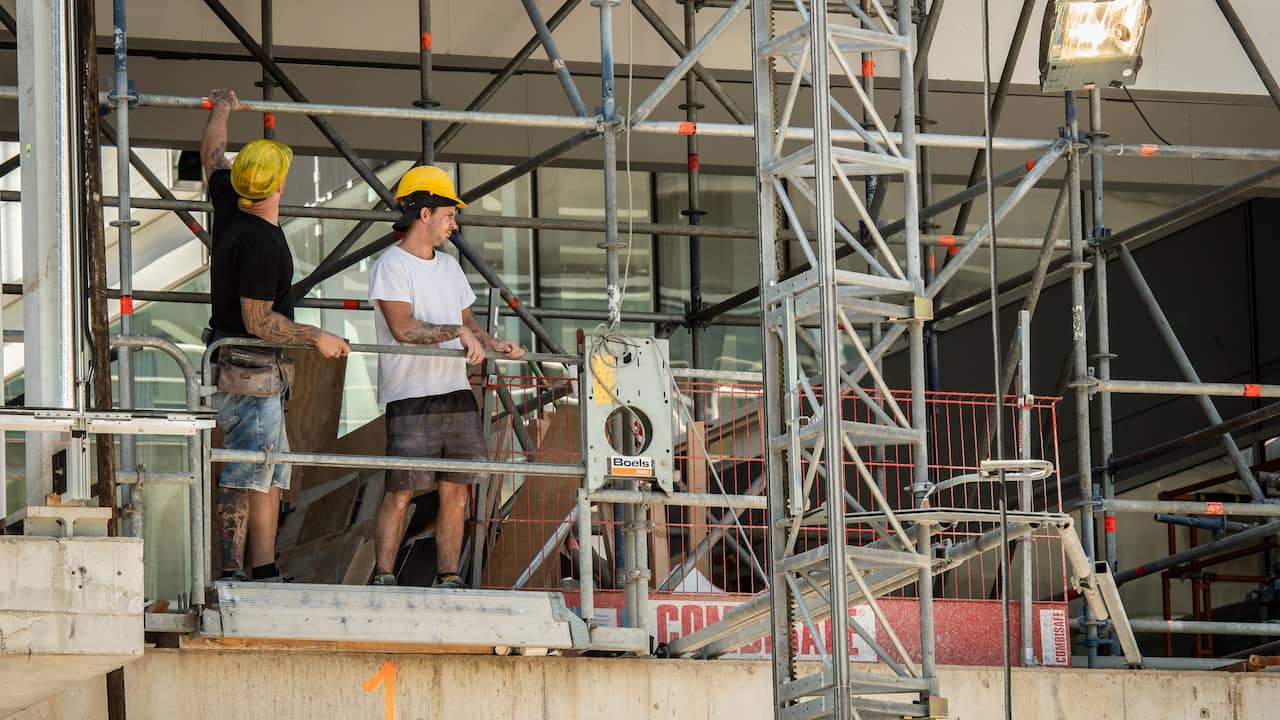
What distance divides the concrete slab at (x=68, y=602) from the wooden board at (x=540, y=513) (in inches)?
129

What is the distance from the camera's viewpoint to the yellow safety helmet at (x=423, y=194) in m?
9.70

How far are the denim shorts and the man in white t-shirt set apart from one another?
0.54 m

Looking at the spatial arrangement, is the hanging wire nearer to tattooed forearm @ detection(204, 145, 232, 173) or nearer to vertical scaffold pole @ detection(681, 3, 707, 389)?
vertical scaffold pole @ detection(681, 3, 707, 389)

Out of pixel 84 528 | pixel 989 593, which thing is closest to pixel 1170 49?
pixel 989 593

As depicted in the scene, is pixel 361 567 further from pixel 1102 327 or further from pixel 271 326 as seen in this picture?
pixel 1102 327

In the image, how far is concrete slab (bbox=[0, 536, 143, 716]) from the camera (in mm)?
7172

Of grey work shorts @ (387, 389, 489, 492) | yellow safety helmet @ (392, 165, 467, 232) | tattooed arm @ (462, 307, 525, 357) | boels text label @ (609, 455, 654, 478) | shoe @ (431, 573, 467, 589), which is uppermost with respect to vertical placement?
yellow safety helmet @ (392, 165, 467, 232)

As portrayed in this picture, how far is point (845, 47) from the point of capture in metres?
9.06

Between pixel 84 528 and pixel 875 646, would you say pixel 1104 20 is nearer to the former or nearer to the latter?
pixel 875 646

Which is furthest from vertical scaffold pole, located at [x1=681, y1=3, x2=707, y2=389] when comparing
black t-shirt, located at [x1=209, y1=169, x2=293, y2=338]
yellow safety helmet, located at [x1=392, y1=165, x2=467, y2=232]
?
black t-shirt, located at [x1=209, y1=169, x2=293, y2=338]

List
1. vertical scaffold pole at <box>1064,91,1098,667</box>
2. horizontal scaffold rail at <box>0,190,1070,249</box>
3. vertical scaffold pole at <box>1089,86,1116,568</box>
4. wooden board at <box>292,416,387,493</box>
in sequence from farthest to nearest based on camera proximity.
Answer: wooden board at <box>292,416,387,493</box> < horizontal scaffold rail at <box>0,190,1070,249</box> < vertical scaffold pole at <box>1089,86,1116,568</box> < vertical scaffold pole at <box>1064,91,1098,667</box>

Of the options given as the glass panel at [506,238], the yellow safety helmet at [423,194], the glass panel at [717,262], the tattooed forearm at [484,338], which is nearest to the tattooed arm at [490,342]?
the tattooed forearm at [484,338]

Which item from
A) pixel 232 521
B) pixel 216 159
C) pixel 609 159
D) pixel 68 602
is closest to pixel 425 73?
pixel 609 159

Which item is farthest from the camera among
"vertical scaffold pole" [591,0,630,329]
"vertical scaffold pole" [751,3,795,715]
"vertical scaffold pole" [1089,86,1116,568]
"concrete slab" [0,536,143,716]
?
"vertical scaffold pole" [1089,86,1116,568]
